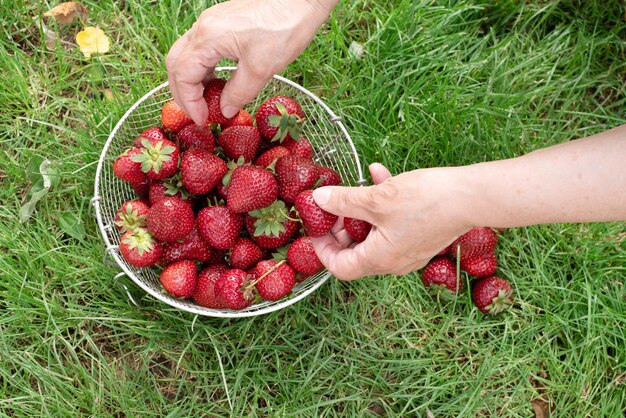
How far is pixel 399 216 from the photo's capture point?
1302 millimetres

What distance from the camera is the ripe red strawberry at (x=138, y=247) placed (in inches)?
60.5

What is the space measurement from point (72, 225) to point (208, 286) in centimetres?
49

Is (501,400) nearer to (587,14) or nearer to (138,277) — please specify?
(138,277)

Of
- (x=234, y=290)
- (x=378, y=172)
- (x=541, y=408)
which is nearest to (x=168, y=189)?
(x=234, y=290)

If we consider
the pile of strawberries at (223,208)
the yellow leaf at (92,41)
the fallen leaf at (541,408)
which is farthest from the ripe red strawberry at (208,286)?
the fallen leaf at (541,408)

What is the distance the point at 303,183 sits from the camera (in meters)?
1.54

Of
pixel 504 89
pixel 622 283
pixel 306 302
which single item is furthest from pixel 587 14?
pixel 306 302

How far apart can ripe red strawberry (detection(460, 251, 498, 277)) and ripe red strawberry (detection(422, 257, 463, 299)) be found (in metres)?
0.04

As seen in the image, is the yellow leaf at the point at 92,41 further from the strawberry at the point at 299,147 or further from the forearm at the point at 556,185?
the forearm at the point at 556,185

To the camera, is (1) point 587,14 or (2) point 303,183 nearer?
(2) point 303,183

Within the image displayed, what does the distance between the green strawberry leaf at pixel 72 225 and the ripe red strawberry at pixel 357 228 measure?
80 centimetres

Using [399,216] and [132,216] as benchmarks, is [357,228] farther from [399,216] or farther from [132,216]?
[132,216]

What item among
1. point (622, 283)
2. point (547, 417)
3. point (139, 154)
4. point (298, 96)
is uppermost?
point (139, 154)

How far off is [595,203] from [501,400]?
34.8 inches
